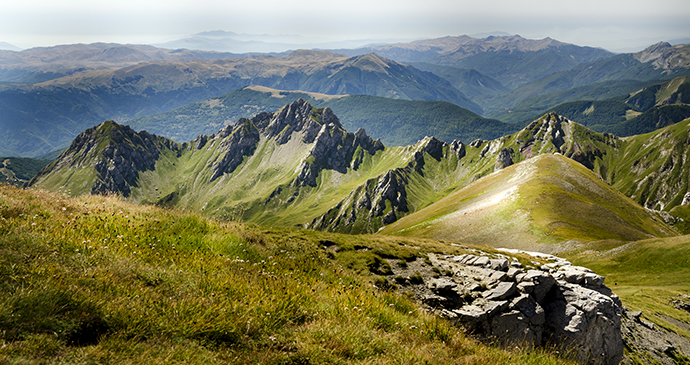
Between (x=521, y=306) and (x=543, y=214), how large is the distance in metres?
86.2

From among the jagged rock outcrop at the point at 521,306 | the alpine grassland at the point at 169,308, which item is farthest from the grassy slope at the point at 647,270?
the alpine grassland at the point at 169,308

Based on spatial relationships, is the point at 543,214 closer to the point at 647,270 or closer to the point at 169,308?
the point at 647,270

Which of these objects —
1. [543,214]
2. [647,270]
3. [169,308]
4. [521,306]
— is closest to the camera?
[169,308]

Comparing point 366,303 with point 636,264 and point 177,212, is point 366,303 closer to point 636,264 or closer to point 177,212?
point 177,212

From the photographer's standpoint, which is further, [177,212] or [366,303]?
[177,212]

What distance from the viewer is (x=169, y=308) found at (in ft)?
19.7

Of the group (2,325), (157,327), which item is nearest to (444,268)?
(157,327)

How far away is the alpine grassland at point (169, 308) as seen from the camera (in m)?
4.87

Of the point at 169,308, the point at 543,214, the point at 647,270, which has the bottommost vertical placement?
the point at 543,214

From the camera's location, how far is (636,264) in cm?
5531

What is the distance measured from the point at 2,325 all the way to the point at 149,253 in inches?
175

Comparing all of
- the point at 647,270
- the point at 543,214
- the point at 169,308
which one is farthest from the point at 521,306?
the point at 543,214

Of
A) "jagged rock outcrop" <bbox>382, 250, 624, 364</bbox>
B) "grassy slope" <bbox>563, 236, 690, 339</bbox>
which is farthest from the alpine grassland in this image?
"grassy slope" <bbox>563, 236, 690, 339</bbox>

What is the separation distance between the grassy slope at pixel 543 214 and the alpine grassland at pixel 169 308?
3211 inches
